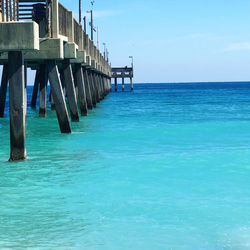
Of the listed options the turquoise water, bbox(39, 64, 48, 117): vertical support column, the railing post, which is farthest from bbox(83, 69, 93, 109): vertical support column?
the railing post

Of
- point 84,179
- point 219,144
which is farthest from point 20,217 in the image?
point 219,144

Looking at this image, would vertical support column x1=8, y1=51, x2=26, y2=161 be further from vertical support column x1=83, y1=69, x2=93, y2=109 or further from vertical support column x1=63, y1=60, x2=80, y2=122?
vertical support column x1=83, y1=69, x2=93, y2=109

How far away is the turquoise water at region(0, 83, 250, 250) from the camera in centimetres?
668

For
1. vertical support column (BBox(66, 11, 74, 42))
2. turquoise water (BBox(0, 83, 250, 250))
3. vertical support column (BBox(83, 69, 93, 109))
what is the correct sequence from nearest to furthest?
turquoise water (BBox(0, 83, 250, 250)), vertical support column (BBox(66, 11, 74, 42)), vertical support column (BBox(83, 69, 93, 109))

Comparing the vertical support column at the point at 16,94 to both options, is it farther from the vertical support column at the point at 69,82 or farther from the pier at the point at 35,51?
the vertical support column at the point at 69,82

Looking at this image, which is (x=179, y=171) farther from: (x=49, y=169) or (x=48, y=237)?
(x=48, y=237)

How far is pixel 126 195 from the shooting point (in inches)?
348

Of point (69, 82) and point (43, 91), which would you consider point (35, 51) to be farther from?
point (43, 91)

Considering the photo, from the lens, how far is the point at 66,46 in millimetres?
17109

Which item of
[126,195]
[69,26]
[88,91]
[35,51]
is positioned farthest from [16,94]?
[88,91]

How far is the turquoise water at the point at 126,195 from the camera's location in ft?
21.9

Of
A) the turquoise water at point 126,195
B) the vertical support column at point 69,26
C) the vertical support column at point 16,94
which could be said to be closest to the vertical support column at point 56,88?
the turquoise water at point 126,195

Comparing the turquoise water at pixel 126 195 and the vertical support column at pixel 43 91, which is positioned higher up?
the vertical support column at pixel 43 91

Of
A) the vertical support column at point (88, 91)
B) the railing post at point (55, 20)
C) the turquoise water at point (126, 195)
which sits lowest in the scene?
the turquoise water at point (126, 195)
